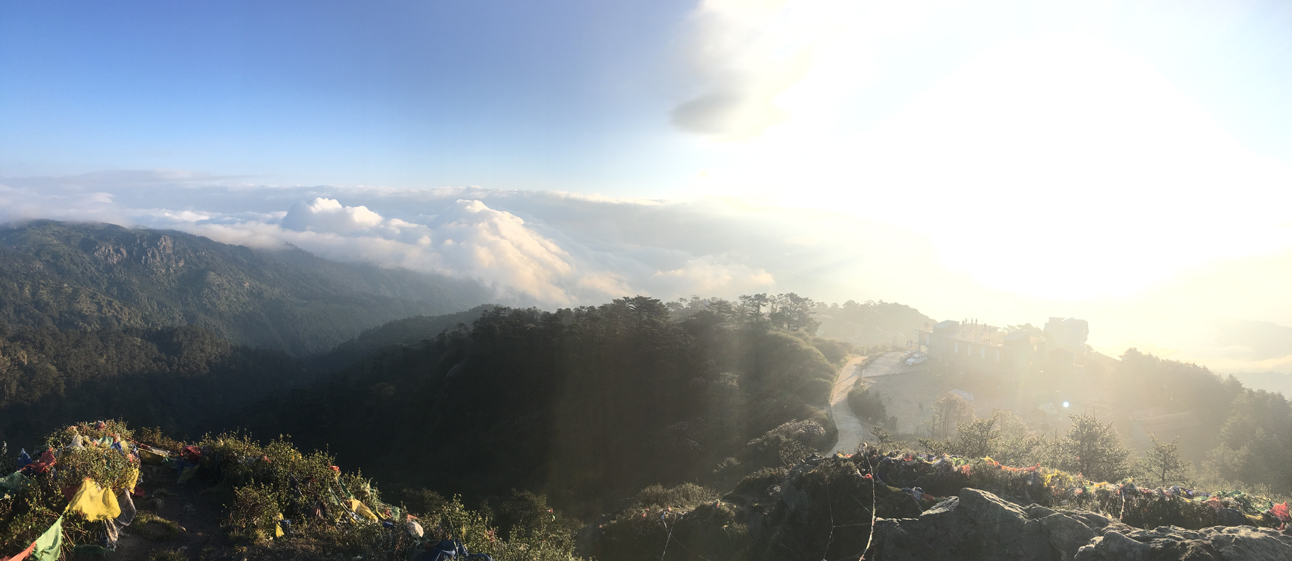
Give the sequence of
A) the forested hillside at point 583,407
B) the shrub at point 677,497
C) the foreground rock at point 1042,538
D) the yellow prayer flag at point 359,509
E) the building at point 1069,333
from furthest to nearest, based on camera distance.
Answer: the building at point 1069,333 → the forested hillside at point 583,407 → the shrub at point 677,497 → the yellow prayer flag at point 359,509 → the foreground rock at point 1042,538

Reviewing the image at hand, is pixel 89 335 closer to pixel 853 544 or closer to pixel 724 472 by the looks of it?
pixel 724 472

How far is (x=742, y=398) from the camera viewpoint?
139 feet

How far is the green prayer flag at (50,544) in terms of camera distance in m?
7.61

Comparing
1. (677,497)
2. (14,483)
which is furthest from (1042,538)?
(14,483)

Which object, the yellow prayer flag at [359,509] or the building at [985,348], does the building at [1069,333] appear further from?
the yellow prayer flag at [359,509]

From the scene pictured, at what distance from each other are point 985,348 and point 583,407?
3979 cm

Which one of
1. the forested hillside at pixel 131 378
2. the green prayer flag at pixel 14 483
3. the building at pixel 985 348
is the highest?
the green prayer flag at pixel 14 483

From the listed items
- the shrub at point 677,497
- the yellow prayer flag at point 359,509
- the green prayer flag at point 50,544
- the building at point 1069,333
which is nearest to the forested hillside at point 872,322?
the building at point 1069,333

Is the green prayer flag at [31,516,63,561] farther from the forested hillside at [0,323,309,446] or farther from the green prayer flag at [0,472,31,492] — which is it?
the forested hillside at [0,323,309,446]

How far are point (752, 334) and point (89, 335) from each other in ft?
574

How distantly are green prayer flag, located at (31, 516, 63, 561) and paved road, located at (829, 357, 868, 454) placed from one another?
26669mm

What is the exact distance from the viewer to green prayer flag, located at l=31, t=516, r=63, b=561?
7612 mm

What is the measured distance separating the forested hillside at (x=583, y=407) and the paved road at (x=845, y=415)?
1.13m

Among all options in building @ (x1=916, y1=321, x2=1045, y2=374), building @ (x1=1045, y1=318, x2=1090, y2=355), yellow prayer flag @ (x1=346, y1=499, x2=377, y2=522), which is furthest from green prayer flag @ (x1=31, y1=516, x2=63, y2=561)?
building @ (x1=1045, y1=318, x2=1090, y2=355)
